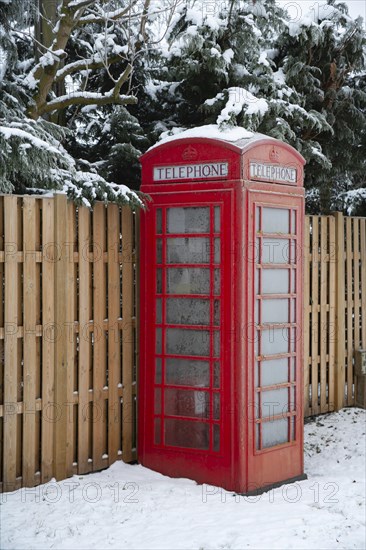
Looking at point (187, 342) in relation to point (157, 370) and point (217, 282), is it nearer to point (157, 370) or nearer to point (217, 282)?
point (157, 370)

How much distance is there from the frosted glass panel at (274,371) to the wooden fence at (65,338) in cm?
131

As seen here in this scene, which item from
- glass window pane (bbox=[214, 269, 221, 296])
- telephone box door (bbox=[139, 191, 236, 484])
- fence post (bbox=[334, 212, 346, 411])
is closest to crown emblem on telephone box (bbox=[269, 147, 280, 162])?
telephone box door (bbox=[139, 191, 236, 484])

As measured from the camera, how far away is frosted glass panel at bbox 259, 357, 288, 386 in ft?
20.7

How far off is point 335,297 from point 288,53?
335cm

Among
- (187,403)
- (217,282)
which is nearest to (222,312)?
(217,282)

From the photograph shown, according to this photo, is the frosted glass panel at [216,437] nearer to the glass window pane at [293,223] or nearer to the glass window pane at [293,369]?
the glass window pane at [293,369]

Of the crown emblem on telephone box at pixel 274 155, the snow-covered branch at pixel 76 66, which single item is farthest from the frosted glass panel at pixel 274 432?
the snow-covered branch at pixel 76 66

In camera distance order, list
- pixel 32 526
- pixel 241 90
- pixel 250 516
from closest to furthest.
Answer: pixel 32 526 < pixel 250 516 < pixel 241 90

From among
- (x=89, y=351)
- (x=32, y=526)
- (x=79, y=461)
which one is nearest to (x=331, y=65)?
(x=89, y=351)

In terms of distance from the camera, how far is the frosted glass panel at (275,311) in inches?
249

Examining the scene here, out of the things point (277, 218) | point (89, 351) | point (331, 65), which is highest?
point (331, 65)

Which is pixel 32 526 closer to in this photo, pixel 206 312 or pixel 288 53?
pixel 206 312

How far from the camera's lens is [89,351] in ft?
20.8

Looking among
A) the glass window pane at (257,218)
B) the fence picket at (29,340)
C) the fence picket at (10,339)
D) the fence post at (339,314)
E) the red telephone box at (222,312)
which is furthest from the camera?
the fence post at (339,314)
